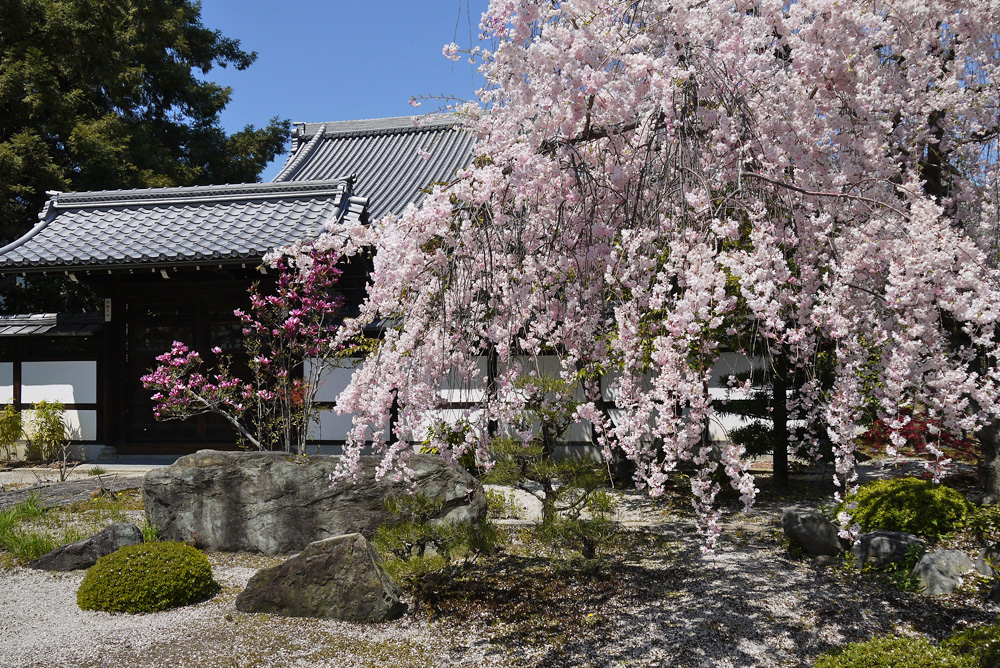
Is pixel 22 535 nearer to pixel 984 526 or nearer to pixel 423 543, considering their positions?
pixel 423 543

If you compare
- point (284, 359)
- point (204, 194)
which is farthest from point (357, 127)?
point (284, 359)

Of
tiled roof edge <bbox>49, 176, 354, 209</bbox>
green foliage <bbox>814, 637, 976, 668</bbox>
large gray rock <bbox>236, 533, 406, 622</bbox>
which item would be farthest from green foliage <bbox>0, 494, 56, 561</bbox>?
green foliage <bbox>814, 637, 976, 668</bbox>

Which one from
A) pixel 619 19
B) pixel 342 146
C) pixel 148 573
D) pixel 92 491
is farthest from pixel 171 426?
pixel 619 19

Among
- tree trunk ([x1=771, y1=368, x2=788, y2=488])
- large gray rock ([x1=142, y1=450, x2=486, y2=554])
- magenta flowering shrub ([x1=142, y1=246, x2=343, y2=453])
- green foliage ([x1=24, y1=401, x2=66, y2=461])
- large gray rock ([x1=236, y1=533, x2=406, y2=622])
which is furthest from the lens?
green foliage ([x1=24, y1=401, x2=66, y2=461])

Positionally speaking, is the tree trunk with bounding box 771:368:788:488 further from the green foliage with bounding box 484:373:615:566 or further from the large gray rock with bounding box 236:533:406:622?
the large gray rock with bounding box 236:533:406:622

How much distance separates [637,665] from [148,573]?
3.49 metres

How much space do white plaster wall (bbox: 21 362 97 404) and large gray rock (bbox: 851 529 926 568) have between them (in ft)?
36.1

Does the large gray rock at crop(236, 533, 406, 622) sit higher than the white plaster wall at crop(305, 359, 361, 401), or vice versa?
the white plaster wall at crop(305, 359, 361, 401)

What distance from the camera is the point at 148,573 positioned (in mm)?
5176

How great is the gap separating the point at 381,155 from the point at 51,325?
26.1ft

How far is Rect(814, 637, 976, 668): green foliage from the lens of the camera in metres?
3.19

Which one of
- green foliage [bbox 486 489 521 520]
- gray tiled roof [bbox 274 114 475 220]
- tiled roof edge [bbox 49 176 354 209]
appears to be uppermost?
gray tiled roof [bbox 274 114 475 220]

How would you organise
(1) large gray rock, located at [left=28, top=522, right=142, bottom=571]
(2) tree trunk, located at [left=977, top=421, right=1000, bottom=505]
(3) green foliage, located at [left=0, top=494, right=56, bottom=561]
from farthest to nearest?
(2) tree trunk, located at [left=977, top=421, right=1000, bottom=505] < (3) green foliage, located at [left=0, top=494, right=56, bottom=561] < (1) large gray rock, located at [left=28, top=522, right=142, bottom=571]

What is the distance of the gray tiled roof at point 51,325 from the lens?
11281mm
